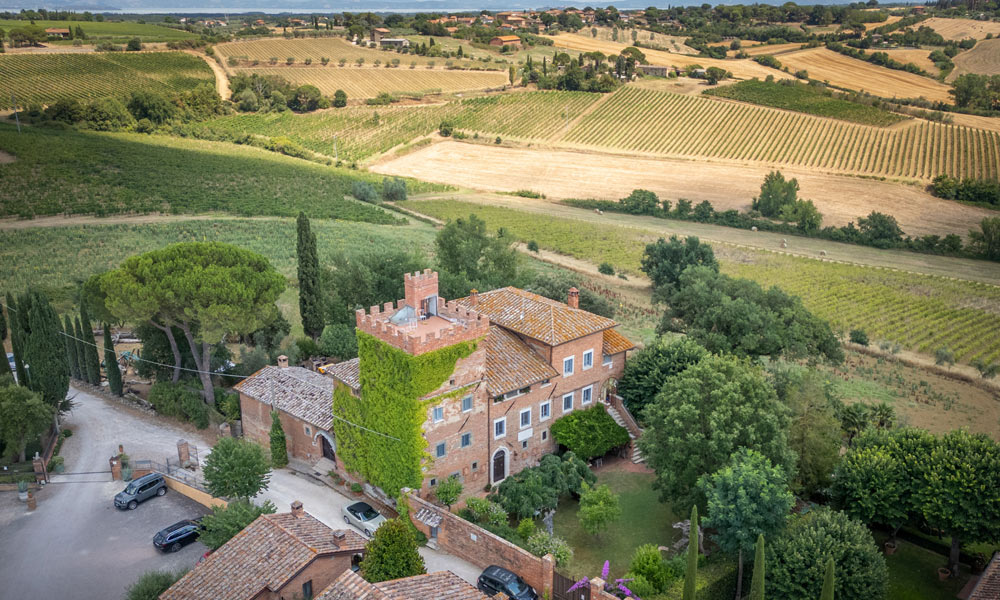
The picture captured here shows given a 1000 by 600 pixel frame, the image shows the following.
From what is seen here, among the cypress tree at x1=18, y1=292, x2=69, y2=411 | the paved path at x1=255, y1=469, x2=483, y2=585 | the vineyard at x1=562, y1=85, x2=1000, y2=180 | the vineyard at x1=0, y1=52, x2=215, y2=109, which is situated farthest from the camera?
the vineyard at x1=0, y1=52, x2=215, y2=109

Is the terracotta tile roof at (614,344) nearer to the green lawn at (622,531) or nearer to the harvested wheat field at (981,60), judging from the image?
the green lawn at (622,531)

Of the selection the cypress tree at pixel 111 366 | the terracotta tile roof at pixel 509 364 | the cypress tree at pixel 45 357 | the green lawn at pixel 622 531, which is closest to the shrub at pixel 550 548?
the green lawn at pixel 622 531

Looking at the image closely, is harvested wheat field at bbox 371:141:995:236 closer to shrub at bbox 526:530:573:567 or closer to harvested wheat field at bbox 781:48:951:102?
harvested wheat field at bbox 781:48:951:102

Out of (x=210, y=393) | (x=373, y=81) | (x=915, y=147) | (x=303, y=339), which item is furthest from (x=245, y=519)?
(x=373, y=81)

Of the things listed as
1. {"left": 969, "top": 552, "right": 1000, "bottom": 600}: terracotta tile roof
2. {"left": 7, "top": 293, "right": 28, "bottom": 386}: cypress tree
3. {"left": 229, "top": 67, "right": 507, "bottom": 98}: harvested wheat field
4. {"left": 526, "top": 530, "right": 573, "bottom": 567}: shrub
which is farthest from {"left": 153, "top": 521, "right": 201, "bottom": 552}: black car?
{"left": 229, "top": 67, "right": 507, "bottom": 98}: harvested wheat field

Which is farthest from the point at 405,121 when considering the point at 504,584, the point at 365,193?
the point at 504,584

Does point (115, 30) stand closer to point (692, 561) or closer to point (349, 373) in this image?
point (349, 373)
